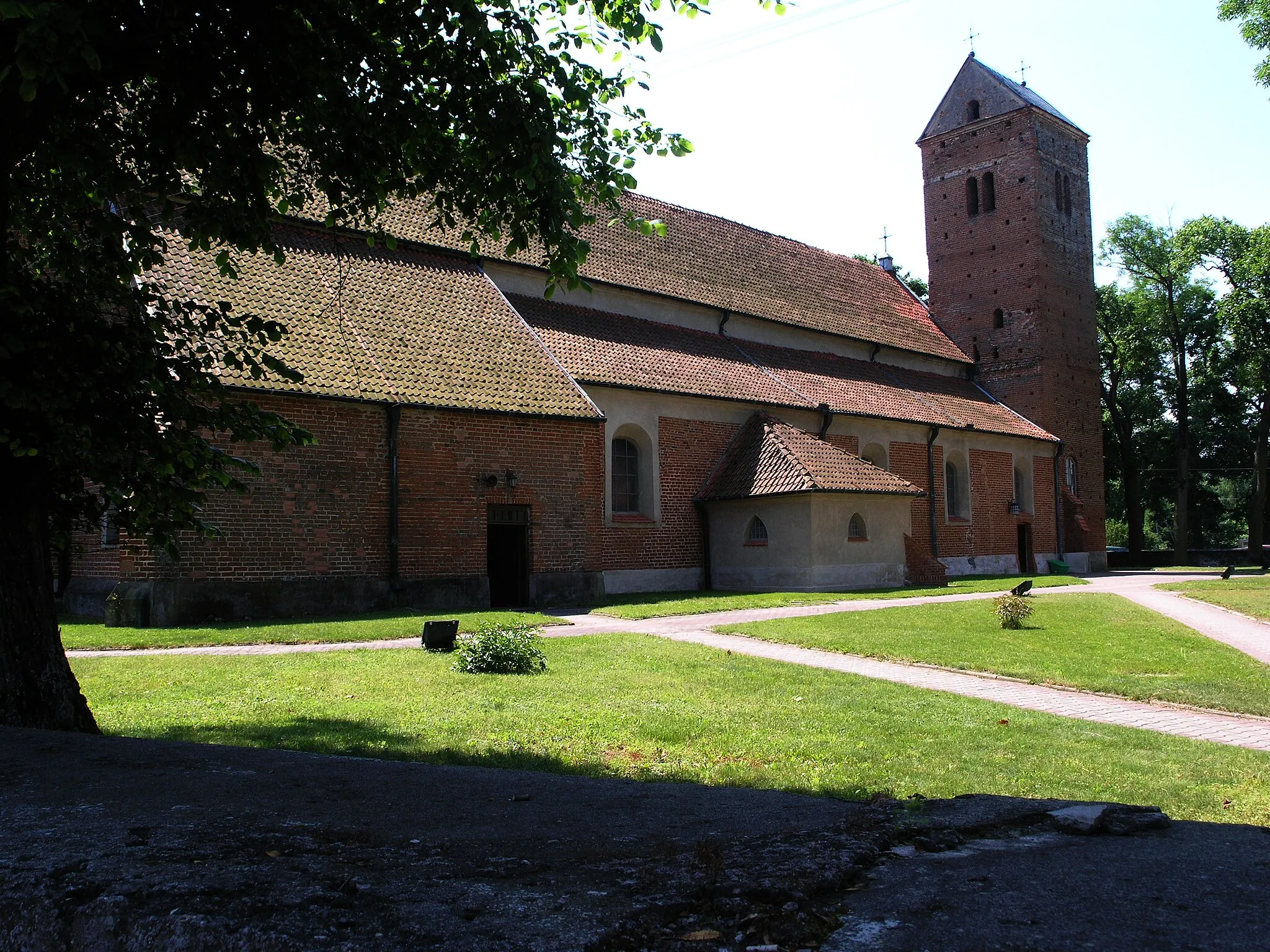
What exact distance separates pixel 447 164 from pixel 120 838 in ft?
18.9

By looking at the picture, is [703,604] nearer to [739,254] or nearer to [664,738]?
[664,738]

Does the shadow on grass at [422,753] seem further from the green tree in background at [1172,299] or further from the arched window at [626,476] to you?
the green tree in background at [1172,299]

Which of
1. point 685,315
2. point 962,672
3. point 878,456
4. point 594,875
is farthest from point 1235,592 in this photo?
point 594,875

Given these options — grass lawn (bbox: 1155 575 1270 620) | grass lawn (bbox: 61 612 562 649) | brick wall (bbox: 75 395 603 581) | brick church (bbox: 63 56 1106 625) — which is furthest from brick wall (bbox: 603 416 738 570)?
grass lawn (bbox: 1155 575 1270 620)

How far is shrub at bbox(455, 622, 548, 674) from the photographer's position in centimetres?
1068

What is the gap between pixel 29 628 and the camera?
6.35 m

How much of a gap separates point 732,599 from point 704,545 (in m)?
4.21

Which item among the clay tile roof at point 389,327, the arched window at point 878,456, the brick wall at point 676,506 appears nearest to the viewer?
the clay tile roof at point 389,327

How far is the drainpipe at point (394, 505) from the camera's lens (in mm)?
17875

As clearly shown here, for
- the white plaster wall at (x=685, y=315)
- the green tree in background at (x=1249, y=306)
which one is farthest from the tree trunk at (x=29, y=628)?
the green tree in background at (x=1249, y=306)

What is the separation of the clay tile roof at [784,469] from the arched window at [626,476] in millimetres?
1784

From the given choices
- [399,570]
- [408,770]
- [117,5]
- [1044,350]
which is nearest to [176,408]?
[117,5]

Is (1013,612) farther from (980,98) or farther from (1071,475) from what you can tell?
(980,98)

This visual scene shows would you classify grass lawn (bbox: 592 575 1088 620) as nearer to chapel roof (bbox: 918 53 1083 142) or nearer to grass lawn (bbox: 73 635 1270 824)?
grass lawn (bbox: 73 635 1270 824)
